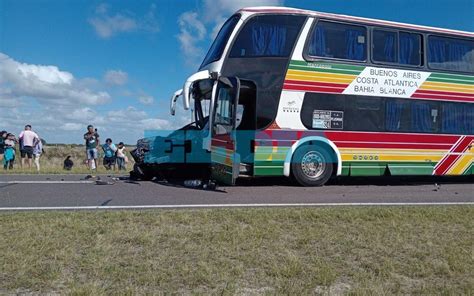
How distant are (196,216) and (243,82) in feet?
14.5

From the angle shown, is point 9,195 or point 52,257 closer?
point 52,257

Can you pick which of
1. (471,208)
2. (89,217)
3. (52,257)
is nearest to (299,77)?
(471,208)

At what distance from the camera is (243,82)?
368 inches

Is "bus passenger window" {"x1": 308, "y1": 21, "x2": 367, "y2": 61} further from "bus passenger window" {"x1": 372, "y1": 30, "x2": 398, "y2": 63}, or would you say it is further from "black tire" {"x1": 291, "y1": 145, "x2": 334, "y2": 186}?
"black tire" {"x1": 291, "y1": 145, "x2": 334, "y2": 186}

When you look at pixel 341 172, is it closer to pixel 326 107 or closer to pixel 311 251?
pixel 326 107

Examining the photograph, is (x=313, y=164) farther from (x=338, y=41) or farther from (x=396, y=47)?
(x=396, y=47)

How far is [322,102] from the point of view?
32.4 feet

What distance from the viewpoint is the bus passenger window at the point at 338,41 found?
9828 millimetres

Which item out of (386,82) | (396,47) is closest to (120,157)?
(386,82)

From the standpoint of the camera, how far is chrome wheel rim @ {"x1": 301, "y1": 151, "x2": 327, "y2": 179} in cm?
987

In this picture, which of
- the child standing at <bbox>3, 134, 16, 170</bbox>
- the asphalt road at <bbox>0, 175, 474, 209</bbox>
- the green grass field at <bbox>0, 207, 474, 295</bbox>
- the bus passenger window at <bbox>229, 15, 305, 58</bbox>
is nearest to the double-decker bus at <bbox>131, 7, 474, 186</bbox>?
the bus passenger window at <bbox>229, 15, 305, 58</bbox>

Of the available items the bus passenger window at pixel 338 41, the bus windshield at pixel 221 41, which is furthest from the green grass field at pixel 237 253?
the bus passenger window at pixel 338 41

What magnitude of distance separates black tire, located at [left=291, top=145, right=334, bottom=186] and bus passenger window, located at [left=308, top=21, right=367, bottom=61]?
2207mm

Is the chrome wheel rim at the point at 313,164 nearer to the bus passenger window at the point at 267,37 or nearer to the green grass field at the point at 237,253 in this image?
the bus passenger window at the point at 267,37
